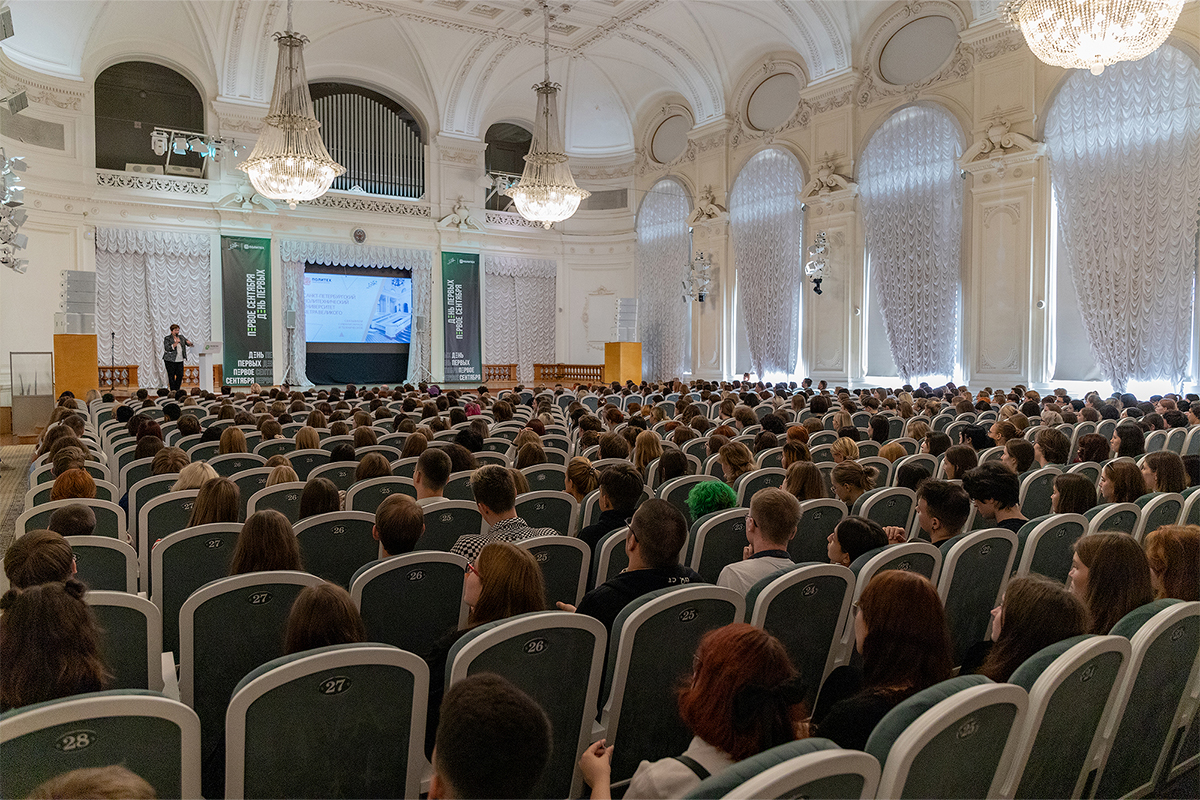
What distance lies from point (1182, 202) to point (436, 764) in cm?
1334

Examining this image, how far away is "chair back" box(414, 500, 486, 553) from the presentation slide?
1656cm

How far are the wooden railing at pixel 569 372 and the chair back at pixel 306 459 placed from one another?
1605 centimetres

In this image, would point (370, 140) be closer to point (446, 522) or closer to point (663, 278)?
point (663, 278)

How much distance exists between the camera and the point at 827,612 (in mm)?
2703

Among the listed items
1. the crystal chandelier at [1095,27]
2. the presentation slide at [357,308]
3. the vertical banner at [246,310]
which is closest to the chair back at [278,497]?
the crystal chandelier at [1095,27]

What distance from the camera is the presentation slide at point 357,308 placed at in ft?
63.3

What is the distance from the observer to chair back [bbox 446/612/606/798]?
1.94m

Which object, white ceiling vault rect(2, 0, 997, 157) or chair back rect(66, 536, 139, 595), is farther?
white ceiling vault rect(2, 0, 997, 157)

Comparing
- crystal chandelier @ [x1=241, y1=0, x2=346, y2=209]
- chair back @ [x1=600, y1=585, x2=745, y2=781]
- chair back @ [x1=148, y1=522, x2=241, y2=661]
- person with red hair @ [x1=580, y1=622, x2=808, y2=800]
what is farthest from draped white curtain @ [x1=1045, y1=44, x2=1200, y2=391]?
chair back @ [x1=148, y1=522, x2=241, y2=661]

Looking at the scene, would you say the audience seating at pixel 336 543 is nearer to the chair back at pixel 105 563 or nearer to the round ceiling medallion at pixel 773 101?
the chair back at pixel 105 563

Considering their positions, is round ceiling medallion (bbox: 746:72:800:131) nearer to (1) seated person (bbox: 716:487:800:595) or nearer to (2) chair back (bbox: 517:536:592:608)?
(1) seated person (bbox: 716:487:800:595)

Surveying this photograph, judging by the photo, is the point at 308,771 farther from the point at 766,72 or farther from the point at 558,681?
the point at 766,72

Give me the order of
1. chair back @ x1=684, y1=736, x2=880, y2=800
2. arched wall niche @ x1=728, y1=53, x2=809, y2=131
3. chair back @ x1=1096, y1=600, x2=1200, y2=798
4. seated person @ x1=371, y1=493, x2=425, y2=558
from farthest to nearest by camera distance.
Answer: arched wall niche @ x1=728, y1=53, x2=809, y2=131
seated person @ x1=371, y1=493, x2=425, y2=558
chair back @ x1=1096, y1=600, x2=1200, y2=798
chair back @ x1=684, y1=736, x2=880, y2=800

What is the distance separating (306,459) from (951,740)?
5.12 m
